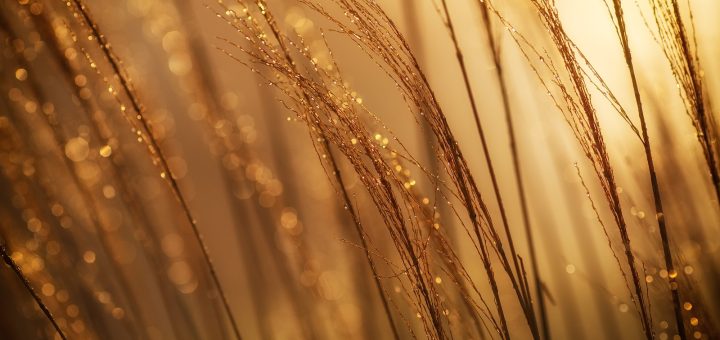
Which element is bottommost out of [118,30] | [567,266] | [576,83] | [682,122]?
[567,266]

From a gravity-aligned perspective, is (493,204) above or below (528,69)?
below

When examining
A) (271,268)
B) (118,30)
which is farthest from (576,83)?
(118,30)

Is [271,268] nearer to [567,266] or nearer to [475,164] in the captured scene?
[475,164]

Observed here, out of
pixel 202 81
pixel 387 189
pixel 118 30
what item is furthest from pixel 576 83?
pixel 118 30

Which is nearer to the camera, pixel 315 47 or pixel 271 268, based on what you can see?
pixel 315 47

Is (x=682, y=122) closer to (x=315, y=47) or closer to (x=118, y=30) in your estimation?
(x=315, y=47)

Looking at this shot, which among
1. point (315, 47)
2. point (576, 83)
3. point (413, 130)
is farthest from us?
point (413, 130)

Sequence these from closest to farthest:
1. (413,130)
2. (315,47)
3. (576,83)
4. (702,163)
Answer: (576,83), (702,163), (315,47), (413,130)
